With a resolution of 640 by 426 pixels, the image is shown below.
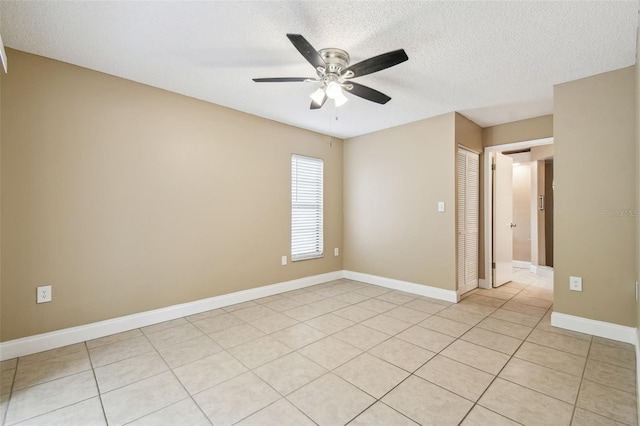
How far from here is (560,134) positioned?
2900 mm

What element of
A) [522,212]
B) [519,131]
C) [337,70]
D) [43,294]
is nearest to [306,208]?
[337,70]

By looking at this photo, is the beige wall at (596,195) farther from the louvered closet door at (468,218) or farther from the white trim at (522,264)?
the white trim at (522,264)

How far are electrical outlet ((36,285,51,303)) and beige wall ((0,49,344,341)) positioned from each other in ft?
0.12

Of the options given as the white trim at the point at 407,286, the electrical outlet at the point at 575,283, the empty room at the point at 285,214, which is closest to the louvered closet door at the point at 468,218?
the empty room at the point at 285,214

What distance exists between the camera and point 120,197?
2799 millimetres

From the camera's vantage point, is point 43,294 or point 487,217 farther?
point 487,217

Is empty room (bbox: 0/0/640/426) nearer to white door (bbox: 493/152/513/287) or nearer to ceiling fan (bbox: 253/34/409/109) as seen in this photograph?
ceiling fan (bbox: 253/34/409/109)

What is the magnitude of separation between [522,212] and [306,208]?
5.07 meters

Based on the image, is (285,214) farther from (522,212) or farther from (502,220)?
(522,212)

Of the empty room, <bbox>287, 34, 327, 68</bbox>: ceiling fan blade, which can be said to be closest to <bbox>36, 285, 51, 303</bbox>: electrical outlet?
the empty room

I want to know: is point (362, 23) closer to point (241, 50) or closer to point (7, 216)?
point (241, 50)

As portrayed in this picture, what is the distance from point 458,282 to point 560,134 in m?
2.04

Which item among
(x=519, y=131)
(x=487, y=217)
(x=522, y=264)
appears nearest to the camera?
(x=519, y=131)

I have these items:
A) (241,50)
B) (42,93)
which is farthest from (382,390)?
(42,93)
